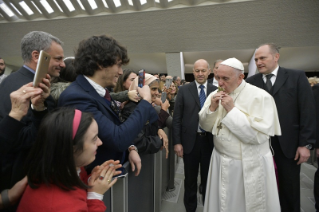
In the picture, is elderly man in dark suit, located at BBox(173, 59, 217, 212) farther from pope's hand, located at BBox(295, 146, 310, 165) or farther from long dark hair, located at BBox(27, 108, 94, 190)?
long dark hair, located at BBox(27, 108, 94, 190)

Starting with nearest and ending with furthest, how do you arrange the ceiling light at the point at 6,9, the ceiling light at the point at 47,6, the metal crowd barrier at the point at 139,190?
the metal crowd barrier at the point at 139,190
the ceiling light at the point at 47,6
the ceiling light at the point at 6,9

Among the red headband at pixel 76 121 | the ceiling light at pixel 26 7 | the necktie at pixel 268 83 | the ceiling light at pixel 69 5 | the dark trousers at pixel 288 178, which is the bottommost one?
the dark trousers at pixel 288 178

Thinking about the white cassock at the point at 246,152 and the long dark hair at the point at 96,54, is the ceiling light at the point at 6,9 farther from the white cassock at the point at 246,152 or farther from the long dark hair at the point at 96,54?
the white cassock at the point at 246,152

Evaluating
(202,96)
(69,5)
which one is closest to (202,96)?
(202,96)

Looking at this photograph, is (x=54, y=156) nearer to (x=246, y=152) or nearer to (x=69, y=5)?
(x=246, y=152)

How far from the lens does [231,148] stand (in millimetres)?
1962

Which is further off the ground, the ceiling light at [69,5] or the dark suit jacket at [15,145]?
the ceiling light at [69,5]

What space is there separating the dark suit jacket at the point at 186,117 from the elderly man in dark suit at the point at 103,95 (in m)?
1.33

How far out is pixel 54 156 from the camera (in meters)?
0.87

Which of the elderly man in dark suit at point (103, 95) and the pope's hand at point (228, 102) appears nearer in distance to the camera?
the elderly man in dark suit at point (103, 95)

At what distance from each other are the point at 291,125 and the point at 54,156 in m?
2.42

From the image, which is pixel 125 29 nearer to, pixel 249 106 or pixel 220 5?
pixel 220 5

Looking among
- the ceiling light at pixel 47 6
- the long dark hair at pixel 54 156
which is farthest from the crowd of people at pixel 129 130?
the ceiling light at pixel 47 6

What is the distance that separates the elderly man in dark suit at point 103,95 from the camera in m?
1.10
